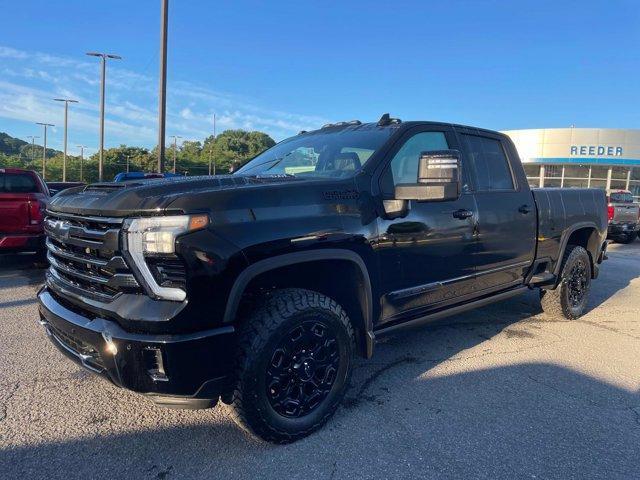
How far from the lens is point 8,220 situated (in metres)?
7.34

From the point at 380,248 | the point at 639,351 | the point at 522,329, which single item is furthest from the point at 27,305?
the point at 639,351

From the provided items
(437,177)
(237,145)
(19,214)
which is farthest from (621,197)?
(237,145)

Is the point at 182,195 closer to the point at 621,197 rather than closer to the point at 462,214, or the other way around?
the point at 462,214

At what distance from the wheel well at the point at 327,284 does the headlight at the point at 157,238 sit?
0.49m

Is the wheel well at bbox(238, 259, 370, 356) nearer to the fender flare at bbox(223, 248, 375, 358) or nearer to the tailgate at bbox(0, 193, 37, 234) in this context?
the fender flare at bbox(223, 248, 375, 358)

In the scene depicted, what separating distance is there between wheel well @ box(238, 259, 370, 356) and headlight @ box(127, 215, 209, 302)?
0.49 m

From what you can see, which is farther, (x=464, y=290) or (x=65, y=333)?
(x=464, y=290)

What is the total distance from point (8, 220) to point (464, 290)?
6661 millimetres

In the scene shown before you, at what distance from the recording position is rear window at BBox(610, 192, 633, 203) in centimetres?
1432

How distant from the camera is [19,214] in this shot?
7398 millimetres

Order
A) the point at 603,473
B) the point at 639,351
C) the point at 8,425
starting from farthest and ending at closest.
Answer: the point at 639,351 → the point at 8,425 → the point at 603,473

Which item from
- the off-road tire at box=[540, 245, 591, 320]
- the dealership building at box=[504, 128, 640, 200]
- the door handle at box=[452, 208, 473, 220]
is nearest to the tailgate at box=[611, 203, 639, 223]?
the off-road tire at box=[540, 245, 591, 320]

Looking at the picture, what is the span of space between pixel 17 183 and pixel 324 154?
595 centimetres

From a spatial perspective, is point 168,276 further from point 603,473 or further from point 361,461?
point 603,473
